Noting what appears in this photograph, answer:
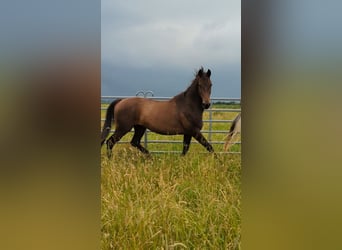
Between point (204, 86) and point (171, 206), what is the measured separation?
101 cm

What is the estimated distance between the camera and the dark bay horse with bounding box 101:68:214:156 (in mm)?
2270

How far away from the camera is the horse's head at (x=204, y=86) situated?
1.84 metres

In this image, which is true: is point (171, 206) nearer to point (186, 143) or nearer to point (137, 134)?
point (186, 143)

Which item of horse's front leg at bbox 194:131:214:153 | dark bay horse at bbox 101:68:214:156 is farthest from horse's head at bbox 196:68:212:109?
horse's front leg at bbox 194:131:214:153

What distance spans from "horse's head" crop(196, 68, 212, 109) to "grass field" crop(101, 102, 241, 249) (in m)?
0.46

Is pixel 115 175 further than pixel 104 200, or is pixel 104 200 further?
pixel 115 175

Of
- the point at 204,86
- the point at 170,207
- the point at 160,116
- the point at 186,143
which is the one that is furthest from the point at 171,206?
the point at 160,116

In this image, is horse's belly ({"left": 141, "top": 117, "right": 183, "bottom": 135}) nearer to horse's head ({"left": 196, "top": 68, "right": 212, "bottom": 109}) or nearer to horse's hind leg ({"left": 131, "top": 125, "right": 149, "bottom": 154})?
horse's hind leg ({"left": 131, "top": 125, "right": 149, "bottom": 154})

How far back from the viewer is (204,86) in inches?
78.0

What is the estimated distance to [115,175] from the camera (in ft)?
4.70
